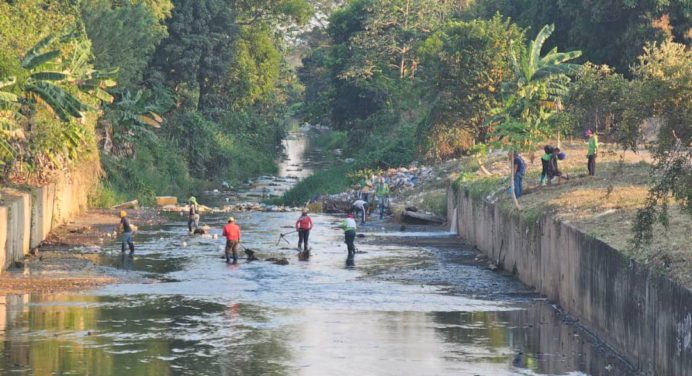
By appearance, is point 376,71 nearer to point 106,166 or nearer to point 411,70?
point 411,70

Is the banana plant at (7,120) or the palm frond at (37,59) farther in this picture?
the palm frond at (37,59)

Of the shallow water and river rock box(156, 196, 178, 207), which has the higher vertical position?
river rock box(156, 196, 178, 207)

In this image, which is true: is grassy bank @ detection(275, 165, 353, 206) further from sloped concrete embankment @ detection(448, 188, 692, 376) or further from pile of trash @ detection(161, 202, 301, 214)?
sloped concrete embankment @ detection(448, 188, 692, 376)

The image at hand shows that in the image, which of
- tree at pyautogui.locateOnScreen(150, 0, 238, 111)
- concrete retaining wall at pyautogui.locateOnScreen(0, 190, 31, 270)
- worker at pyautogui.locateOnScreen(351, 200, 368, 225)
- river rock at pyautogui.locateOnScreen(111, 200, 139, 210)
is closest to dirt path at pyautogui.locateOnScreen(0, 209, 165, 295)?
concrete retaining wall at pyautogui.locateOnScreen(0, 190, 31, 270)

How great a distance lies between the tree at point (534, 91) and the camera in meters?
42.6

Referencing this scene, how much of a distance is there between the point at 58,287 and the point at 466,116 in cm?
3285

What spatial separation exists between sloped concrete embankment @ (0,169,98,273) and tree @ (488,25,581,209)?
49.4 ft

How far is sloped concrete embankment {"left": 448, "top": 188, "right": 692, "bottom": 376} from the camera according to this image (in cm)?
1745

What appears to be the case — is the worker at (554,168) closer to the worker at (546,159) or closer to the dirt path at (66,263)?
the worker at (546,159)

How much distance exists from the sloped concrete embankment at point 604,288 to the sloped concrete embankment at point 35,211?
1322cm

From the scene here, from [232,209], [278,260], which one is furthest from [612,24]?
[278,260]

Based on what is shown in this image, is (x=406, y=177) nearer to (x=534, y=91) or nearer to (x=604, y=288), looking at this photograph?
(x=534, y=91)

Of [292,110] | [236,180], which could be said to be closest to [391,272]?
[236,180]

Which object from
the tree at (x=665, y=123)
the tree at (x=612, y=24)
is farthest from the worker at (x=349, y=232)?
the tree at (x=612, y=24)
